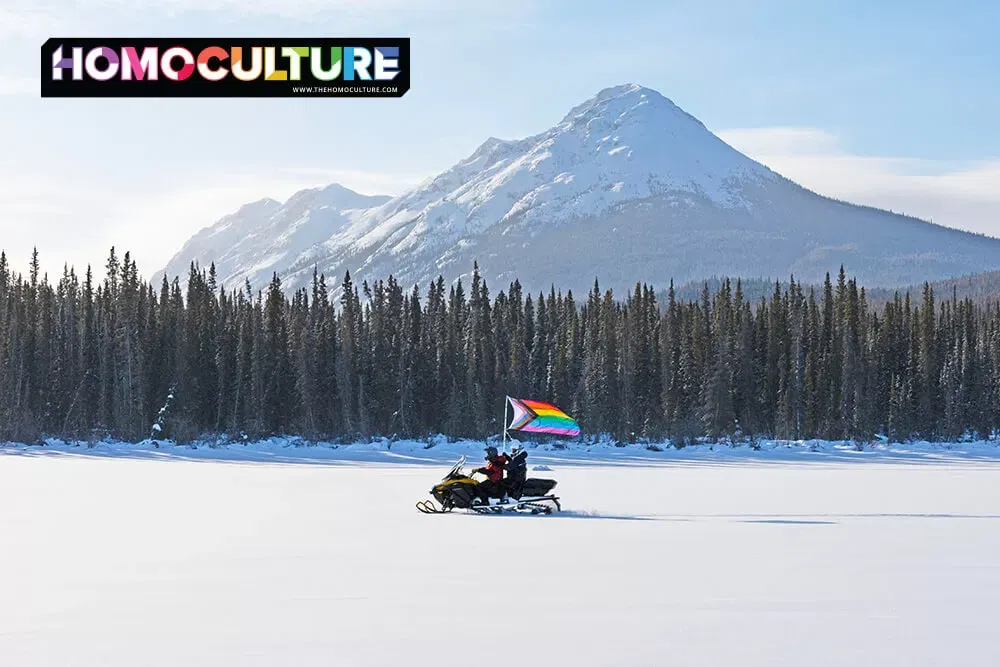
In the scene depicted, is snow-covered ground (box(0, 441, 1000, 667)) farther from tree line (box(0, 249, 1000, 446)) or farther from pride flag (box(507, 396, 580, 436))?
tree line (box(0, 249, 1000, 446))

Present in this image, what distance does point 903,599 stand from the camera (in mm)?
Result: 14109

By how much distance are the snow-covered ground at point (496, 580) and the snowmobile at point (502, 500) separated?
74cm

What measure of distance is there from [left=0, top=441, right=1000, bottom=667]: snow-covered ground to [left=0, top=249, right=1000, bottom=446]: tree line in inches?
2227

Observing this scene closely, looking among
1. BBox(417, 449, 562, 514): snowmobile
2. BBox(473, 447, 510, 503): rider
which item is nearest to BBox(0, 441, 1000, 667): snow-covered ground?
BBox(417, 449, 562, 514): snowmobile

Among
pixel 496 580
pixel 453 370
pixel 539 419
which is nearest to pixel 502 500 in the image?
pixel 539 419

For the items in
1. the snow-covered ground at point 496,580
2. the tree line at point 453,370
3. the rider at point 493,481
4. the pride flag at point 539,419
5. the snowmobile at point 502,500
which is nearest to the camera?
the snow-covered ground at point 496,580

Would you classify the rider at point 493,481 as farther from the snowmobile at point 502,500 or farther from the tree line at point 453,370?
the tree line at point 453,370

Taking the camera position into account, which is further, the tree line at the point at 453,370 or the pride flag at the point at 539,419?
the tree line at the point at 453,370

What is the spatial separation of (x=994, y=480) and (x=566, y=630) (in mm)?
34138

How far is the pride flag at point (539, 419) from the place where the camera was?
2762cm

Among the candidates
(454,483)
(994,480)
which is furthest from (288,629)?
(994,480)

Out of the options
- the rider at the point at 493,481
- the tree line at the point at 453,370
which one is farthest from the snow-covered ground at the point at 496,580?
the tree line at the point at 453,370

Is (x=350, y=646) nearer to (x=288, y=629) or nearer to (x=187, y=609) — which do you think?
(x=288, y=629)

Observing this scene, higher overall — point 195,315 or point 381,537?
point 195,315
